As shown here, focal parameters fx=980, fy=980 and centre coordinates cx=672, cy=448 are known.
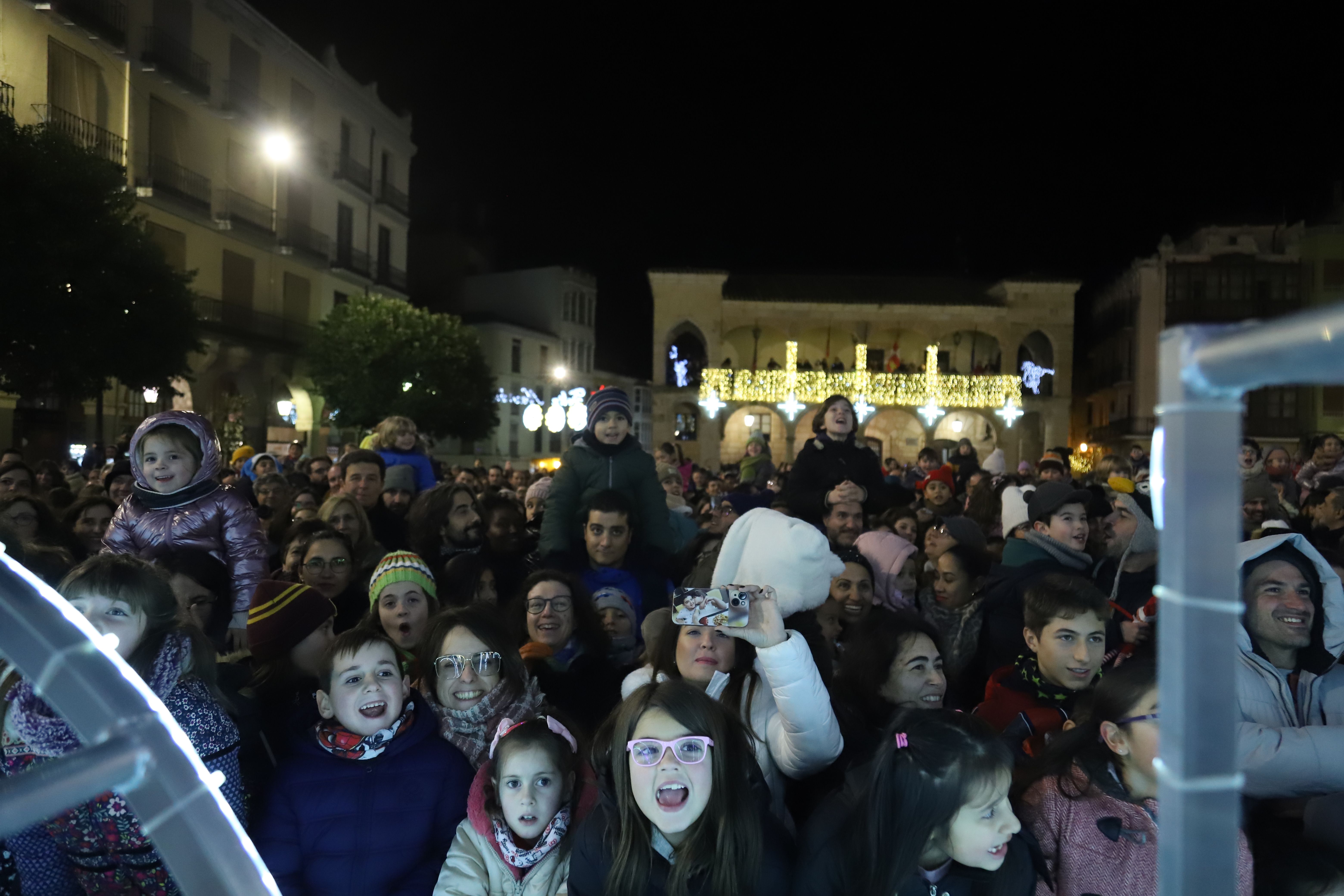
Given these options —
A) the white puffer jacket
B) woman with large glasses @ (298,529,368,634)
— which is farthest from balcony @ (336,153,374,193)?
the white puffer jacket

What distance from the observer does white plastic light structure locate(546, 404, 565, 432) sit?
16062 mm

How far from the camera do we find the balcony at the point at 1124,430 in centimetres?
3972

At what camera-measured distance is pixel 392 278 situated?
118ft

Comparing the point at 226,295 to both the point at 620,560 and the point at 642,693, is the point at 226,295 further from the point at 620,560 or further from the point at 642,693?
the point at 642,693

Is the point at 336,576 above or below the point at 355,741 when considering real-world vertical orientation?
above

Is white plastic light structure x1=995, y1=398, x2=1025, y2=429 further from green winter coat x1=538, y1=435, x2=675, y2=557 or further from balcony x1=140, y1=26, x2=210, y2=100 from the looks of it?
green winter coat x1=538, y1=435, x2=675, y2=557

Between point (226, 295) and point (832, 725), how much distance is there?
27.2m

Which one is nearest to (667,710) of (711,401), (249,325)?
(249,325)

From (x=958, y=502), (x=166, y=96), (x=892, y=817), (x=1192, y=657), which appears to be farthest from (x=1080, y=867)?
(x=166, y=96)

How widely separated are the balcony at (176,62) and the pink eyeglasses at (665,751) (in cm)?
2575

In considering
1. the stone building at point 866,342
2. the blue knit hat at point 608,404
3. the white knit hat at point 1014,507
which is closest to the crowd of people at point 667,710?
the blue knit hat at point 608,404

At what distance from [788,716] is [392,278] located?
3558cm

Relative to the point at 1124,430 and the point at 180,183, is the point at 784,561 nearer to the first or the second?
the point at 180,183

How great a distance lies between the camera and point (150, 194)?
75.5 ft
